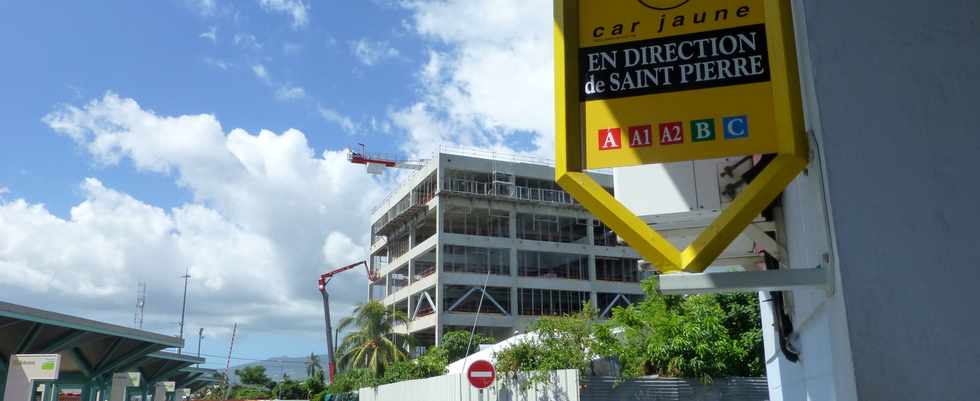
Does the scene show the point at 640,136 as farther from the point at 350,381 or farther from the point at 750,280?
the point at 350,381

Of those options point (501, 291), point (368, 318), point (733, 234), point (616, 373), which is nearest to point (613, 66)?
point (733, 234)

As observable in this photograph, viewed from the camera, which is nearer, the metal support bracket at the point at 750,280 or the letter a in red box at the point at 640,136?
the metal support bracket at the point at 750,280

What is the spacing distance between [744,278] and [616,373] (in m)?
14.1

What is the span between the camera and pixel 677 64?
4129mm

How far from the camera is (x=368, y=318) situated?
1900 inches

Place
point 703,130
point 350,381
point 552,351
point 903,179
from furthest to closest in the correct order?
1. point 350,381
2. point 552,351
3. point 703,130
4. point 903,179

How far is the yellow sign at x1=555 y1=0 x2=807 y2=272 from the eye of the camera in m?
3.69

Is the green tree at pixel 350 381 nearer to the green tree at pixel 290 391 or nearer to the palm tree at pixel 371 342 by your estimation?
the palm tree at pixel 371 342

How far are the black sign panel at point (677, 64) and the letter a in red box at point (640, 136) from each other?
0.68 feet

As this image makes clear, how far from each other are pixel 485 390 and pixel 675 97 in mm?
15213

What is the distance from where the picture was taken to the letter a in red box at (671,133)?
3.97 meters

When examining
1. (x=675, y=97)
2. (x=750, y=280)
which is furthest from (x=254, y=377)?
(x=750, y=280)

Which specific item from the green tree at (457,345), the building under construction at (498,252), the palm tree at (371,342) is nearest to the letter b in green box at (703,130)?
the green tree at (457,345)

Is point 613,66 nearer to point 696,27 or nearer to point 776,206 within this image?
point 696,27
